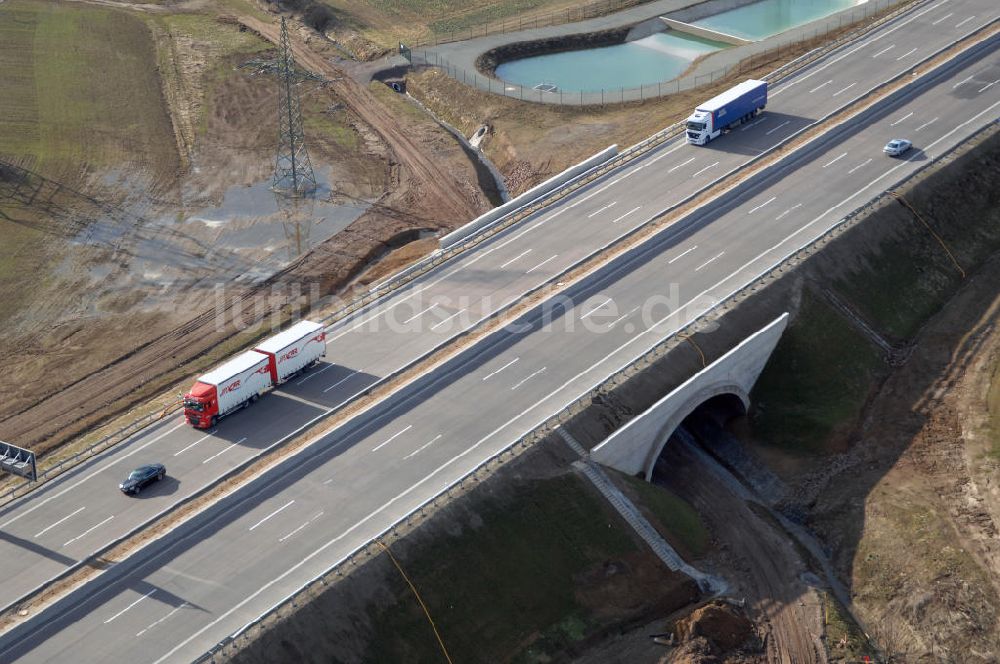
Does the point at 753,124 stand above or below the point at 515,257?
below

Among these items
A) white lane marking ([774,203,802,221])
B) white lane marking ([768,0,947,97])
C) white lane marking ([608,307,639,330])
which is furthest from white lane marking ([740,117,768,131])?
white lane marking ([608,307,639,330])

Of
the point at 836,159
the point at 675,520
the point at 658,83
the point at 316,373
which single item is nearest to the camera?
the point at 675,520

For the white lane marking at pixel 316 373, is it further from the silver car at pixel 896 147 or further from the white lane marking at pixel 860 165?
the silver car at pixel 896 147

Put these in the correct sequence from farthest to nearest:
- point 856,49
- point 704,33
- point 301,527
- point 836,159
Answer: point 704,33 < point 856,49 < point 836,159 < point 301,527

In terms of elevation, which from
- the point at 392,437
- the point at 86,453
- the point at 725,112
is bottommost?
the point at 725,112

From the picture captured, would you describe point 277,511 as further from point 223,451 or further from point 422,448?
point 422,448

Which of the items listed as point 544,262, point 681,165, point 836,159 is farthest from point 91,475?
point 836,159

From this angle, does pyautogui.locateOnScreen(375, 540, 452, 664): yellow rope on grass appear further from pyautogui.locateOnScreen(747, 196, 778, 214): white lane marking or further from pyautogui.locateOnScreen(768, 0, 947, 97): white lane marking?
pyautogui.locateOnScreen(768, 0, 947, 97): white lane marking
